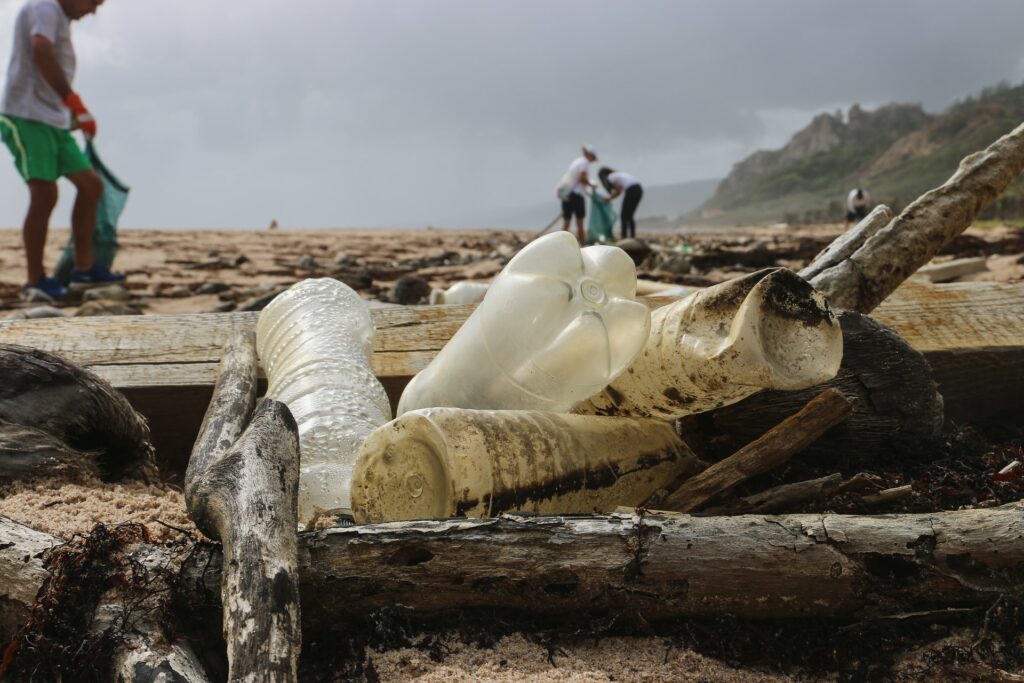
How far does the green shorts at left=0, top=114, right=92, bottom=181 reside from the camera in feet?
23.1

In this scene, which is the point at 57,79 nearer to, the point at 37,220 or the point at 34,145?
the point at 34,145

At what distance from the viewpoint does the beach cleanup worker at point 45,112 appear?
271 inches

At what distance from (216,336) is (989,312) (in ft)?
9.71

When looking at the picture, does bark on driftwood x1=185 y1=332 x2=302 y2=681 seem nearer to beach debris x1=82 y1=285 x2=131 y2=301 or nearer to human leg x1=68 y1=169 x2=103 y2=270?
beach debris x1=82 y1=285 x2=131 y2=301

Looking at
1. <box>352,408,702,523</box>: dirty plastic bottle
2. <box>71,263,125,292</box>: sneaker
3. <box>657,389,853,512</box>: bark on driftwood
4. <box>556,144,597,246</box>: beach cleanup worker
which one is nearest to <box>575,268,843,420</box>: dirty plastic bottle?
<box>657,389,853,512</box>: bark on driftwood

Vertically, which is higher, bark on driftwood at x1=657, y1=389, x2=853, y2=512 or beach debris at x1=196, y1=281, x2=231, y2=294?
beach debris at x1=196, y1=281, x2=231, y2=294

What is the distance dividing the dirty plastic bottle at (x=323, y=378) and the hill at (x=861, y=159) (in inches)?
1675

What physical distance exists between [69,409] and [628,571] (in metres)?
1.69

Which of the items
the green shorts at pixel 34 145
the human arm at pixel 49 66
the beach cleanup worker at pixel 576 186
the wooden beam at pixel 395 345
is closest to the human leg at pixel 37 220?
the green shorts at pixel 34 145

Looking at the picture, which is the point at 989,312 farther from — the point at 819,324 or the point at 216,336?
the point at 216,336

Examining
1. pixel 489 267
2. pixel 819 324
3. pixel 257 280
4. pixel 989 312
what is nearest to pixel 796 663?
pixel 819 324

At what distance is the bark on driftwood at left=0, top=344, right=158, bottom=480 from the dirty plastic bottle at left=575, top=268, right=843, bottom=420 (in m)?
1.54

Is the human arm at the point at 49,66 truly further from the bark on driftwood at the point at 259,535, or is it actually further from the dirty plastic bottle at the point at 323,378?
the bark on driftwood at the point at 259,535

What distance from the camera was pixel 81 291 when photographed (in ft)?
26.1
